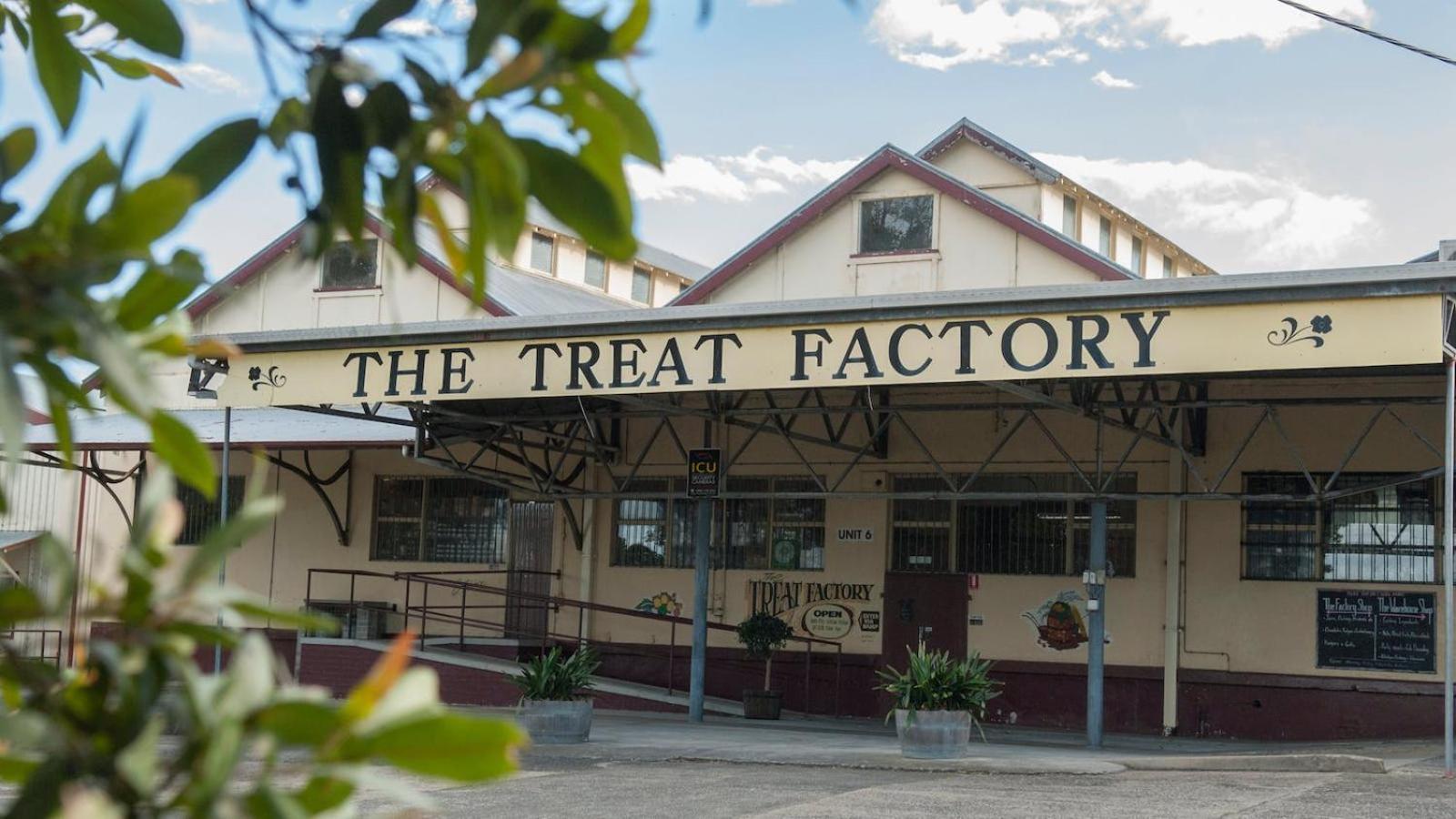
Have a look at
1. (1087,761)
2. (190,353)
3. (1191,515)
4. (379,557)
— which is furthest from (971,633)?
(190,353)

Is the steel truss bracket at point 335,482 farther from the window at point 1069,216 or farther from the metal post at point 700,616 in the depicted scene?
the window at point 1069,216

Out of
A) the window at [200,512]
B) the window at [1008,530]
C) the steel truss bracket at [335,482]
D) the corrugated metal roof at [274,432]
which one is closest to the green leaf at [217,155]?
the window at [1008,530]

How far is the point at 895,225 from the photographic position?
76.6 ft

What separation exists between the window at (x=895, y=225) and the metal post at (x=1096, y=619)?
7658mm

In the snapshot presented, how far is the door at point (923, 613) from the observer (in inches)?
764

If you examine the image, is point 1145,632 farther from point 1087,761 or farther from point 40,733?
point 40,733

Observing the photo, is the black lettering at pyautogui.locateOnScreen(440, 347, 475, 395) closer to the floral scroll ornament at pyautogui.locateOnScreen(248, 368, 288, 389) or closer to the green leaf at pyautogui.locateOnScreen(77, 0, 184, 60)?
the floral scroll ornament at pyautogui.locateOnScreen(248, 368, 288, 389)

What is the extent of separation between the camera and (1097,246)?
1130 inches

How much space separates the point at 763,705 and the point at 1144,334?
792 centimetres

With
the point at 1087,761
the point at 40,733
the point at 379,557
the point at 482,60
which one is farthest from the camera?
the point at 379,557

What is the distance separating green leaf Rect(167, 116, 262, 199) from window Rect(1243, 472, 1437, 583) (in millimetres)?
16261

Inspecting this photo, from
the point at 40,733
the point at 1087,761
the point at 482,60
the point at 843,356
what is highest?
the point at 843,356

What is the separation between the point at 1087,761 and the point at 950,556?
231 inches

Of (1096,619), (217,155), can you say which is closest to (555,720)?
(1096,619)
